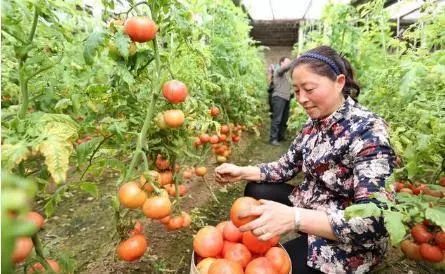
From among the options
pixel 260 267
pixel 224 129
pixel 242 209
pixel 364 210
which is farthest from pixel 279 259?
pixel 224 129

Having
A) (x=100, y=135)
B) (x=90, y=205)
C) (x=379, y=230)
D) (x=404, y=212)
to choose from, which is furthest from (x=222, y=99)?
(x=404, y=212)

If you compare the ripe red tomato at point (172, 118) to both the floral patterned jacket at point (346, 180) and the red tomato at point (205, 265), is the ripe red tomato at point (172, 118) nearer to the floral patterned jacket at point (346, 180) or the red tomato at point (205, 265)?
the red tomato at point (205, 265)

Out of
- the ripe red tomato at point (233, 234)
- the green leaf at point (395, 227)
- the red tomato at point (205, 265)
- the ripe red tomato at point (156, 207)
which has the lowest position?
the red tomato at point (205, 265)

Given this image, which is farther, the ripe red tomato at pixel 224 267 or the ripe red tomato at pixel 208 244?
the ripe red tomato at pixel 208 244

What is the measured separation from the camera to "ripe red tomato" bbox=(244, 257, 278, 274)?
1.22 m

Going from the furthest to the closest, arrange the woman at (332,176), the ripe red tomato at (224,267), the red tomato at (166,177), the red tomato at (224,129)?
the red tomato at (224,129) < the red tomato at (166,177) < the woman at (332,176) < the ripe red tomato at (224,267)

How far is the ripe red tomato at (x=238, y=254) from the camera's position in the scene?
51.0 inches

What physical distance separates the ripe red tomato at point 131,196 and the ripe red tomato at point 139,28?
544mm

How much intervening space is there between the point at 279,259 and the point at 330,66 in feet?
3.00

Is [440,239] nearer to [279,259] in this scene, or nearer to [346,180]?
[346,180]

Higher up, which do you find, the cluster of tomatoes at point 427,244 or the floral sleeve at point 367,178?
the floral sleeve at point 367,178

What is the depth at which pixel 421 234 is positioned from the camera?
67.2 inches

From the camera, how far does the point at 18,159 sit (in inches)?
35.4

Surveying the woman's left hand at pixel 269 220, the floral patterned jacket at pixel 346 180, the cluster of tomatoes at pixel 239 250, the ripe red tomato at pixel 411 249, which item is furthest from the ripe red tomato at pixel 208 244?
the ripe red tomato at pixel 411 249
